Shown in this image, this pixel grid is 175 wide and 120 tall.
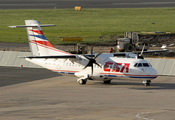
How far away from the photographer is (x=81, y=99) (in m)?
29.9

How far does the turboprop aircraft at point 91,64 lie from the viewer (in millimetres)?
35156

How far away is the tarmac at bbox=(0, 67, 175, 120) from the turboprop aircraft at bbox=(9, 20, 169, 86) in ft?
4.02

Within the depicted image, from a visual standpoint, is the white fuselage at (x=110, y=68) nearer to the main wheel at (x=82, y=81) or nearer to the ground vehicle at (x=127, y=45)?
the main wheel at (x=82, y=81)

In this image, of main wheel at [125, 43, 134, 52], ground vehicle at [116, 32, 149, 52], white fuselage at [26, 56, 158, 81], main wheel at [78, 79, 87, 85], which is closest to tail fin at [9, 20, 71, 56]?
white fuselage at [26, 56, 158, 81]

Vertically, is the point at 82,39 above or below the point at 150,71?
above

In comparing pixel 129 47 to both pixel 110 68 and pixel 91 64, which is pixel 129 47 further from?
pixel 110 68

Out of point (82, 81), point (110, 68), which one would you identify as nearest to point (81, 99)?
point (110, 68)

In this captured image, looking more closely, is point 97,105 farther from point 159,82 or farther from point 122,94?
point 159,82

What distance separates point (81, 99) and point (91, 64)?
7.99 metres

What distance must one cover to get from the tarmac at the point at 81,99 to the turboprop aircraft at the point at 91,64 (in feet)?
4.02

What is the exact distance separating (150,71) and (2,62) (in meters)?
27.7

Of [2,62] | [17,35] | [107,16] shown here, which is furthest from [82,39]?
[107,16]

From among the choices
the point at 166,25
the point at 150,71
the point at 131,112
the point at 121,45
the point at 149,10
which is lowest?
the point at 131,112

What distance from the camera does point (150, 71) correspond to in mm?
34594
